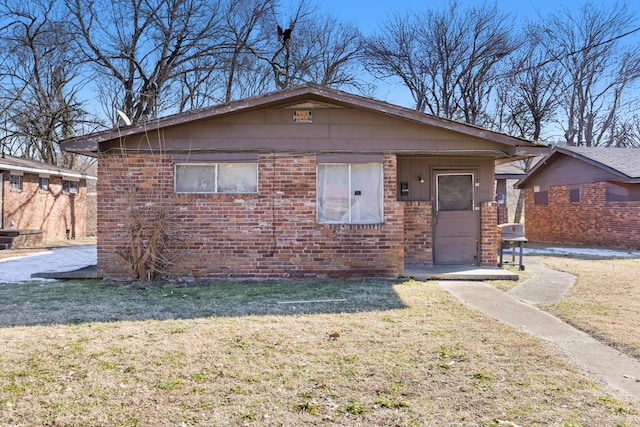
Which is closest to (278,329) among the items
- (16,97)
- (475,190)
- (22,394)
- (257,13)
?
(22,394)

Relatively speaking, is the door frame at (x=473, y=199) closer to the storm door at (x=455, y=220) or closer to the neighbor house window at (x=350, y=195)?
the storm door at (x=455, y=220)

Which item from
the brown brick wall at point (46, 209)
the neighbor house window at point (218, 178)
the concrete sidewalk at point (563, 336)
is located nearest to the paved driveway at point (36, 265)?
the neighbor house window at point (218, 178)

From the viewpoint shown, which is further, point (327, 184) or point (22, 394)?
point (327, 184)

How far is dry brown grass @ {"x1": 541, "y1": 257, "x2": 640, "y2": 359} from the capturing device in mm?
4770

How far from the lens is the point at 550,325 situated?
17.2 feet

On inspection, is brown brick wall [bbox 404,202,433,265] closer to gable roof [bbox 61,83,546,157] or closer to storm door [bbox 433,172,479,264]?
storm door [bbox 433,172,479,264]

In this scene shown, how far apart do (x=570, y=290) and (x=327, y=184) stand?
14.7 feet

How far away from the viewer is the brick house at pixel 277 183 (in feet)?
26.8

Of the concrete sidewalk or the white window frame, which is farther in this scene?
the white window frame

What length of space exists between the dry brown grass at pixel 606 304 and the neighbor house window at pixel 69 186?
19670 millimetres

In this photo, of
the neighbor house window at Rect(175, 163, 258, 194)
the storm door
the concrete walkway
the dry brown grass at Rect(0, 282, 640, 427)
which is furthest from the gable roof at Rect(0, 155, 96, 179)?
the concrete walkway

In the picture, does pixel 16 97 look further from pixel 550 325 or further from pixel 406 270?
pixel 550 325

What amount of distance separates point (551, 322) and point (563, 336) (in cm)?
62

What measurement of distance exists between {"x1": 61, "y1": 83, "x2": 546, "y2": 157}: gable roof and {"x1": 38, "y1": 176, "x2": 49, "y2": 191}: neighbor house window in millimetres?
12622
